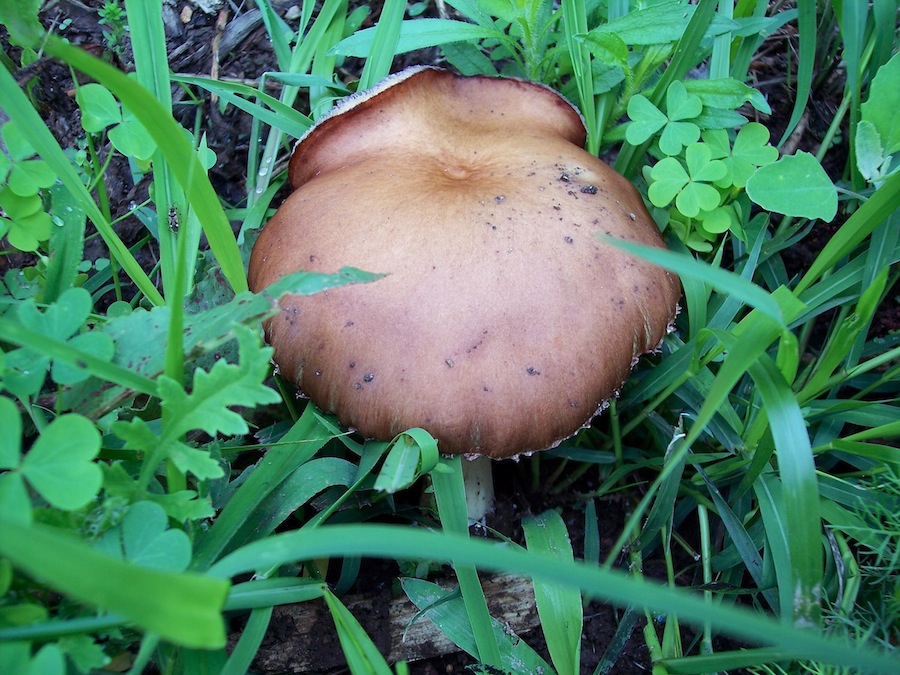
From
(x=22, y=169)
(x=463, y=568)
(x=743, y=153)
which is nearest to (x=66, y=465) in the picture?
(x=463, y=568)

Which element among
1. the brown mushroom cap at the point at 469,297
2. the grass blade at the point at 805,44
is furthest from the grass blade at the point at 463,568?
the grass blade at the point at 805,44

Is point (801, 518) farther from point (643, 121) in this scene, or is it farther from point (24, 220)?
point (24, 220)

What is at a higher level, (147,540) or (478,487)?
(147,540)

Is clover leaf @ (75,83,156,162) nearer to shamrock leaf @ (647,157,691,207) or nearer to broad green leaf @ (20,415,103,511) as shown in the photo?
broad green leaf @ (20,415,103,511)

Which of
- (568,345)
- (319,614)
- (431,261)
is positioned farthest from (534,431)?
(319,614)

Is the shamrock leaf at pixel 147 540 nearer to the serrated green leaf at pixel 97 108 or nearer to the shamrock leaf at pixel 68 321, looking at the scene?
the shamrock leaf at pixel 68 321

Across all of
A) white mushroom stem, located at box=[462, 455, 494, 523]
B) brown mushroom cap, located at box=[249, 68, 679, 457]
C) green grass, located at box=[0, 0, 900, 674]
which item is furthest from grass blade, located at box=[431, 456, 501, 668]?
white mushroom stem, located at box=[462, 455, 494, 523]
